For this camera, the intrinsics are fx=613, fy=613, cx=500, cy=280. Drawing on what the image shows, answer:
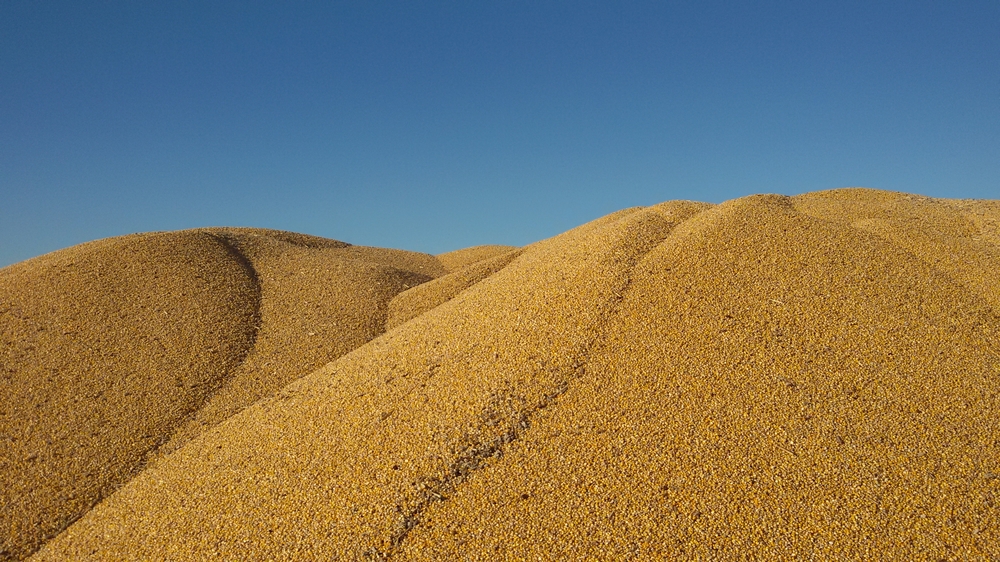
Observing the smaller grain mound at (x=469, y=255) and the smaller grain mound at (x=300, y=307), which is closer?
the smaller grain mound at (x=300, y=307)

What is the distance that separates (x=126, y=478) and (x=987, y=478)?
638 cm

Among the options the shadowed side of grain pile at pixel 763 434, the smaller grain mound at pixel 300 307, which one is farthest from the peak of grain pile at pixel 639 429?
the smaller grain mound at pixel 300 307

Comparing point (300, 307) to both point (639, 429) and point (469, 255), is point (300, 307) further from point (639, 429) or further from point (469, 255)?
point (639, 429)

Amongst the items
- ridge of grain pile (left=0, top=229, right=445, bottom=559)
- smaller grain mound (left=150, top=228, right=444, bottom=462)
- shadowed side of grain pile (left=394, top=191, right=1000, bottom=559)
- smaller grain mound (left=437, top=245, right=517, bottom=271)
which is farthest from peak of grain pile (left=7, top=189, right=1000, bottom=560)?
smaller grain mound (left=437, top=245, right=517, bottom=271)

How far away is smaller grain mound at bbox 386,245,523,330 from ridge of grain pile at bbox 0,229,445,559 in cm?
27

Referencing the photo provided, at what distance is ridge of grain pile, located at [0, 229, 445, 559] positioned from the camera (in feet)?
17.5

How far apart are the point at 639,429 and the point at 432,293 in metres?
4.98

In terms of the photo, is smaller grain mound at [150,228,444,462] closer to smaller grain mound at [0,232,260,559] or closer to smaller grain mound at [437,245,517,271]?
smaller grain mound at [0,232,260,559]

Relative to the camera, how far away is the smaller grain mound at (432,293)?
827cm

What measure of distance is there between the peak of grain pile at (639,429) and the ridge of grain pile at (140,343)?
0.45 metres

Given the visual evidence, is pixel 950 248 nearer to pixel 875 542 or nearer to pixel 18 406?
pixel 875 542

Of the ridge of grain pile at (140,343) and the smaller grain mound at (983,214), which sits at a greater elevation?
the smaller grain mound at (983,214)

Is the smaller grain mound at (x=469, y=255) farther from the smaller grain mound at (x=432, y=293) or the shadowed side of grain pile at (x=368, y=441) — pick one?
the shadowed side of grain pile at (x=368, y=441)

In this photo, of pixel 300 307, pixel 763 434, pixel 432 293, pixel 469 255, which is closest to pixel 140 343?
pixel 300 307
